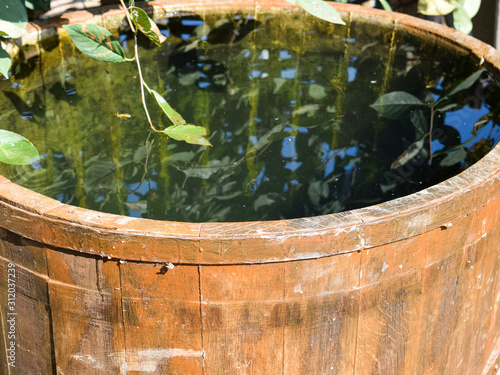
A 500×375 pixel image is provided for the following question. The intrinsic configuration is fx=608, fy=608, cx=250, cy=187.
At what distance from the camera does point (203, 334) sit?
990 millimetres

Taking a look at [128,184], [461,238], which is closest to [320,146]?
[128,184]

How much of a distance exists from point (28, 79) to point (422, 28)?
1.18m

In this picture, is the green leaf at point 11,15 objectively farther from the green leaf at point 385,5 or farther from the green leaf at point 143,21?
the green leaf at point 385,5

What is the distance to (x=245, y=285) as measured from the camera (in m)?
0.95

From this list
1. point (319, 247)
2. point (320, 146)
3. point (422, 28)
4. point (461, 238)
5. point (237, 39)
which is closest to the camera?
point (319, 247)

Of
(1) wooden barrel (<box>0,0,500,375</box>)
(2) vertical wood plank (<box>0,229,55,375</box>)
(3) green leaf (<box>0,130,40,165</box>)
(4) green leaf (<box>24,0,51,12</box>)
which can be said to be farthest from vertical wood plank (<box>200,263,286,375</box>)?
(4) green leaf (<box>24,0,51,12</box>)

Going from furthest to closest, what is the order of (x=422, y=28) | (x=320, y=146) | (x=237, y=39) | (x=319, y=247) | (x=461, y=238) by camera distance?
(x=237, y=39) → (x=422, y=28) → (x=320, y=146) → (x=461, y=238) → (x=319, y=247)

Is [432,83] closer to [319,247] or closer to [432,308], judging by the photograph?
[432,308]

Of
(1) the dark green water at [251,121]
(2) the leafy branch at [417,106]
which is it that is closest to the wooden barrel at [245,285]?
(1) the dark green water at [251,121]

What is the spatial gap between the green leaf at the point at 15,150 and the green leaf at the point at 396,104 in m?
0.99

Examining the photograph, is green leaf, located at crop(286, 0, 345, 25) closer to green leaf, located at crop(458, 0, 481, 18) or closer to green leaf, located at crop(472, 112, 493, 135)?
green leaf, located at crop(472, 112, 493, 135)

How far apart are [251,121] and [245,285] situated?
83 cm

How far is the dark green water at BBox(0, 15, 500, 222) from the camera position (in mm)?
1402

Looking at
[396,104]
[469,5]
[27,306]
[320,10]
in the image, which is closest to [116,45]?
[320,10]
